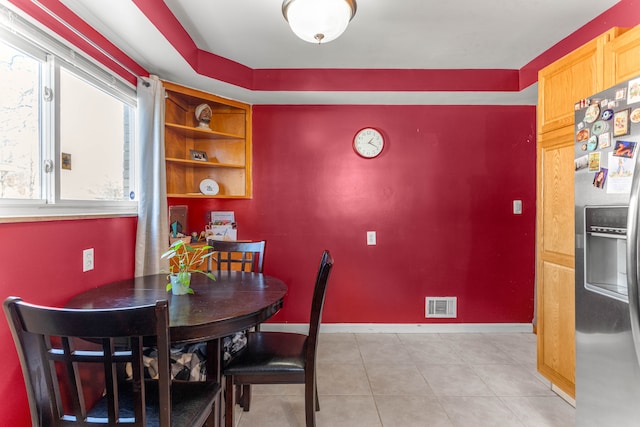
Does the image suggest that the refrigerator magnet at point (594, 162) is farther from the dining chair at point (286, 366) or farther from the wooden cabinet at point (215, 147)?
the wooden cabinet at point (215, 147)

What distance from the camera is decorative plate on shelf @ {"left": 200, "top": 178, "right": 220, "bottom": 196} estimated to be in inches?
110

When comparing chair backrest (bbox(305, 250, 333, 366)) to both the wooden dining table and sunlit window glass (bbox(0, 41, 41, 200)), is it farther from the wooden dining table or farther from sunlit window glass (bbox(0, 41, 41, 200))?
sunlit window glass (bbox(0, 41, 41, 200))

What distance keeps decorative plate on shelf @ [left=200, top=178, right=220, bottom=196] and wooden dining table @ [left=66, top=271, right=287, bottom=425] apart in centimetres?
112

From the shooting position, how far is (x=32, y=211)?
4.42 ft

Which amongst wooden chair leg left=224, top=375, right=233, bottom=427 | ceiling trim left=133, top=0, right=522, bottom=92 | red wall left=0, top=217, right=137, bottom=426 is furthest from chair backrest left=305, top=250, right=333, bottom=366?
ceiling trim left=133, top=0, right=522, bottom=92

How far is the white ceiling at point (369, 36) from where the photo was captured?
1.80 meters

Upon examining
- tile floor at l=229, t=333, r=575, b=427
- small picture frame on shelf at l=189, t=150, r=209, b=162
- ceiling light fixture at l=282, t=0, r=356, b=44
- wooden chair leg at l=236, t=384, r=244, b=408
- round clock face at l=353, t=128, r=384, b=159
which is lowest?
tile floor at l=229, t=333, r=575, b=427

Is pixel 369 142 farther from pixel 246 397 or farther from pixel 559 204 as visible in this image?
pixel 246 397

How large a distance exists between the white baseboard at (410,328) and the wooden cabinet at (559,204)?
35.7 inches

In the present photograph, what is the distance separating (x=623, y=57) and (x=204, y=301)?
7.76 ft

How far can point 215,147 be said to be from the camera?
2910 mm

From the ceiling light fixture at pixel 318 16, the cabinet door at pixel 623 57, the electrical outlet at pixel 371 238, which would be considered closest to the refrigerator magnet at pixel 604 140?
the cabinet door at pixel 623 57

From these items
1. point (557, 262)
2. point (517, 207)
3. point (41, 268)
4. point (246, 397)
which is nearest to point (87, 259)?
point (41, 268)

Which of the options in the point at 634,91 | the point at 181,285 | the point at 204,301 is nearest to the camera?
the point at 634,91
